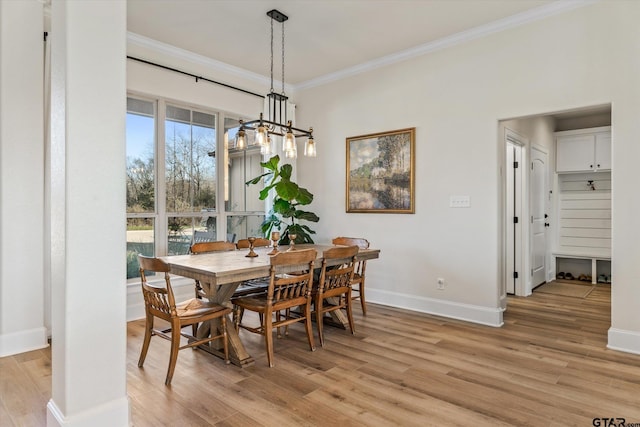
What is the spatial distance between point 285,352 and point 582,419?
1981 millimetres

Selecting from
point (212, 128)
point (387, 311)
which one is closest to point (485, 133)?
point (387, 311)

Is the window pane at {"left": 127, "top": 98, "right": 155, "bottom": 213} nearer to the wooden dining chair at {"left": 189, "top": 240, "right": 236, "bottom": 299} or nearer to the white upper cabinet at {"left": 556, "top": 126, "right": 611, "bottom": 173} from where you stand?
the wooden dining chair at {"left": 189, "top": 240, "right": 236, "bottom": 299}

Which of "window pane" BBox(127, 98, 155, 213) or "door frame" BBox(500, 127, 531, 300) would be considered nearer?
"window pane" BBox(127, 98, 155, 213)

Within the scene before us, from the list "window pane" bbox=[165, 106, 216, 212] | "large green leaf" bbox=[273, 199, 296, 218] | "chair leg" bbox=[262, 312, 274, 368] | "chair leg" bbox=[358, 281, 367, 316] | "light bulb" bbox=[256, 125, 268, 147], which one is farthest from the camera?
"large green leaf" bbox=[273, 199, 296, 218]

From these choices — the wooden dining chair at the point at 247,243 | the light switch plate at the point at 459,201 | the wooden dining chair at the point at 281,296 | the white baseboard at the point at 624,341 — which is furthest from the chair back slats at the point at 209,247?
the white baseboard at the point at 624,341

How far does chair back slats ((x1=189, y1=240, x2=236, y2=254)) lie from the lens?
11.5ft

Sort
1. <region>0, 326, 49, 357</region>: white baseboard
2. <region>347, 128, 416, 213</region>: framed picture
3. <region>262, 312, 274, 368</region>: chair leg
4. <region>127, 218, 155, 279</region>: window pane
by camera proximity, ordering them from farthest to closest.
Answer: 1. <region>347, 128, 416, 213</region>: framed picture
2. <region>127, 218, 155, 279</region>: window pane
3. <region>0, 326, 49, 357</region>: white baseboard
4. <region>262, 312, 274, 368</region>: chair leg

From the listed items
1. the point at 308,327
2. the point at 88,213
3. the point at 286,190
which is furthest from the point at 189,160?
the point at 88,213

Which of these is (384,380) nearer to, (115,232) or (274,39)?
(115,232)

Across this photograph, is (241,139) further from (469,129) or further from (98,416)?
(469,129)

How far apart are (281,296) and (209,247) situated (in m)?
1.06

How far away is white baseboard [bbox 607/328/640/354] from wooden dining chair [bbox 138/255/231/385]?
10.3 feet

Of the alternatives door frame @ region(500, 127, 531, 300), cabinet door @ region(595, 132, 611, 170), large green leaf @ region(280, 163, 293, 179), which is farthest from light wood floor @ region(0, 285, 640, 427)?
cabinet door @ region(595, 132, 611, 170)

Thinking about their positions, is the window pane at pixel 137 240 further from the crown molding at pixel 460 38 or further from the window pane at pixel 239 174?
the crown molding at pixel 460 38
